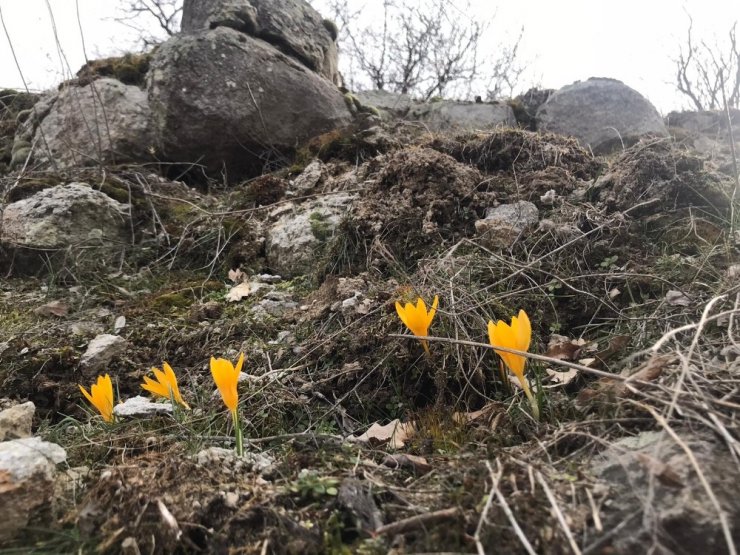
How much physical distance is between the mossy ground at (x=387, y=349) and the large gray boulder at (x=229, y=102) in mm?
972

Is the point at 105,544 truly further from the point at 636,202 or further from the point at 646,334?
the point at 636,202

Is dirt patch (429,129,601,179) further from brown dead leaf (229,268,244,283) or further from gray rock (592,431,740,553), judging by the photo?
gray rock (592,431,740,553)

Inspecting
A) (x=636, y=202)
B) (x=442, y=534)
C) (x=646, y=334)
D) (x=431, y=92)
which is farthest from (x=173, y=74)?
(x=431, y=92)

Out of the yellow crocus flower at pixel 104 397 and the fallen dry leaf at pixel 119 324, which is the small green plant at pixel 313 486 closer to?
the yellow crocus flower at pixel 104 397

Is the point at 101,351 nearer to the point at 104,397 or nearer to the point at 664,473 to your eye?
the point at 104,397

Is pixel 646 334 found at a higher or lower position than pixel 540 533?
higher

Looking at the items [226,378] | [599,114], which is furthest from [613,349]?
[599,114]

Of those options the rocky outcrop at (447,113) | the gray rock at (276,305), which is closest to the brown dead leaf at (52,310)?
the gray rock at (276,305)

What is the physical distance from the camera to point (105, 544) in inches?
44.6

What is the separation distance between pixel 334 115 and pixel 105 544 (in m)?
5.79

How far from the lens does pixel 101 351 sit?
262 centimetres

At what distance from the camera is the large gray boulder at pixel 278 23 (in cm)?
630

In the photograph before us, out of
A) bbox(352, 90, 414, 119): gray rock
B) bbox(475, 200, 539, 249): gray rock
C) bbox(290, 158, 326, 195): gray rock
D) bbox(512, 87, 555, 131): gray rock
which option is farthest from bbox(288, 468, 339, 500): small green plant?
bbox(352, 90, 414, 119): gray rock

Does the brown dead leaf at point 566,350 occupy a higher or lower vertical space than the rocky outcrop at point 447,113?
lower
